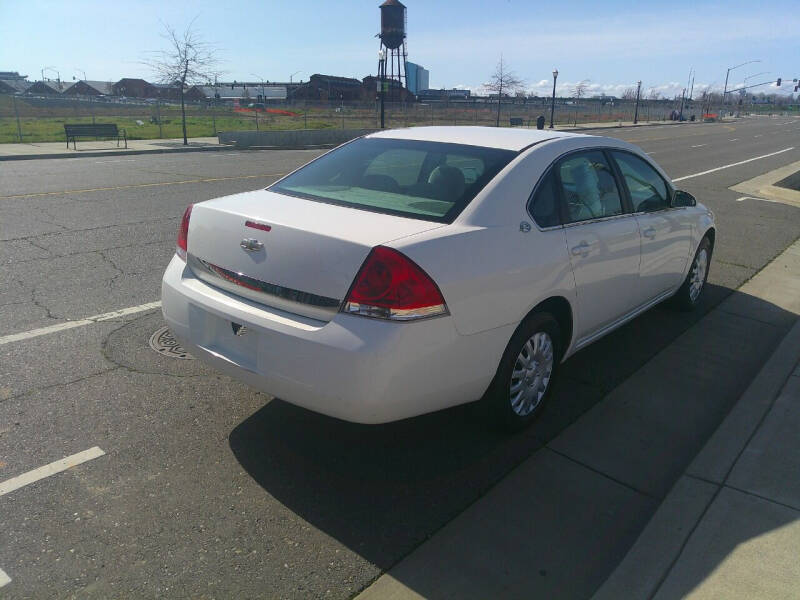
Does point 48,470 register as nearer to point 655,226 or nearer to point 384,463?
point 384,463

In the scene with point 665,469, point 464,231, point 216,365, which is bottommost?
point 665,469

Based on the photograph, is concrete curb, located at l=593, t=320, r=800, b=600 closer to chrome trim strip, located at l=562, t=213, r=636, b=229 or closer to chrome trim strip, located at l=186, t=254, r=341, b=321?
chrome trim strip, located at l=562, t=213, r=636, b=229

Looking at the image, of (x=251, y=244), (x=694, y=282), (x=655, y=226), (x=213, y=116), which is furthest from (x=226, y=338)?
(x=213, y=116)

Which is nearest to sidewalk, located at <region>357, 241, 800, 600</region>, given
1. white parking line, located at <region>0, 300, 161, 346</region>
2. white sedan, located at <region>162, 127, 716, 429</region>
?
white sedan, located at <region>162, 127, 716, 429</region>

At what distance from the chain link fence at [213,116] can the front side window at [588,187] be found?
84.7 feet

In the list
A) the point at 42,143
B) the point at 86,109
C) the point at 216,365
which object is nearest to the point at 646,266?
the point at 216,365

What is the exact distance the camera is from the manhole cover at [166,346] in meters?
4.67

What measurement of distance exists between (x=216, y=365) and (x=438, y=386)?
3.84ft

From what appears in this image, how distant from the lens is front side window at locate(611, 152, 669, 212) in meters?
4.79

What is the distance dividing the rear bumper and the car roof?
1.28m

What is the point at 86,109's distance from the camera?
168 ft

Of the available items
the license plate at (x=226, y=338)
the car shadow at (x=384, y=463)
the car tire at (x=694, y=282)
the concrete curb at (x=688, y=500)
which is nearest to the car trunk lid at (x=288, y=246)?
the license plate at (x=226, y=338)

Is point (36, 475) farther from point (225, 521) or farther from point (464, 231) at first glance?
point (464, 231)

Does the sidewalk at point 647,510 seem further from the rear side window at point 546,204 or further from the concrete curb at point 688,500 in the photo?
the rear side window at point 546,204
